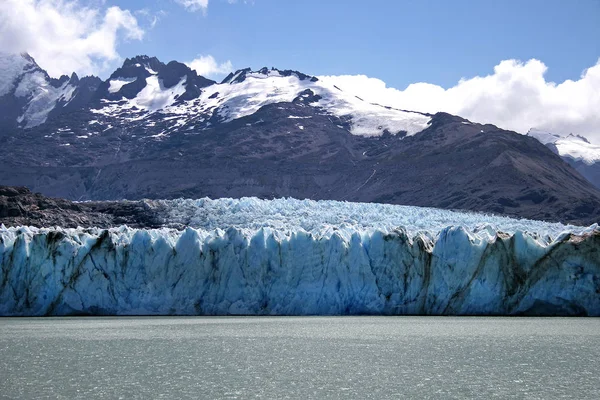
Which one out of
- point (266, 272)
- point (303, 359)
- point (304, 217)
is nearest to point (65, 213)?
point (304, 217)

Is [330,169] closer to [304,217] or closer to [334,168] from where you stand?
[334,168]

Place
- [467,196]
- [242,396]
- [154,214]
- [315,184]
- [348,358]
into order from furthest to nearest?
[315,184] < [467,196] < [154,214] < [348,358] < [242,396]

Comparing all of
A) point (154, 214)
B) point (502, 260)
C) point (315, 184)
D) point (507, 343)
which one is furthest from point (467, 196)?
point (507, 343)

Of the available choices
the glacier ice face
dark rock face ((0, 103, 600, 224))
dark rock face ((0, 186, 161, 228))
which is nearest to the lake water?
the glacier ice face

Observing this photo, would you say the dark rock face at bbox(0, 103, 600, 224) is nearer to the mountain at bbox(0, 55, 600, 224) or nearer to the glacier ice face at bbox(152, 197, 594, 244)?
the mountain at bbox(0, 55, 600, 224)

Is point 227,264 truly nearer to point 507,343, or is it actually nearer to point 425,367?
point 507,343
